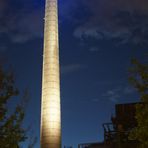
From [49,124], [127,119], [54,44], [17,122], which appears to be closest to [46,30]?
[54,44]

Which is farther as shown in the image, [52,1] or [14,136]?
[52,1]

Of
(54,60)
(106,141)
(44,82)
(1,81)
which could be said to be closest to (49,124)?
(44,82)

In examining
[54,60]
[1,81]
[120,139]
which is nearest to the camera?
[1,81]

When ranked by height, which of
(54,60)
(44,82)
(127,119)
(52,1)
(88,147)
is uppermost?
(52,1)

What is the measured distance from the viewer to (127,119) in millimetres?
41000

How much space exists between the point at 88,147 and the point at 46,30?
50.3 ft

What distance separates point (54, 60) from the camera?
119 feet

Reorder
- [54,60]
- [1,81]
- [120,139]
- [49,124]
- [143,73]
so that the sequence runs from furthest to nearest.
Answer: [120,139], [54,60], [49,124], [143,73], [1,81]

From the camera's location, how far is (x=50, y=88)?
1379 inches

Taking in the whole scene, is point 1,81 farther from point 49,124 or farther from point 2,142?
point 49,124

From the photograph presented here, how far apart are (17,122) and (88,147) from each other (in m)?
23.4

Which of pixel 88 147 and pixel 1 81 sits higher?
pixel 1 81

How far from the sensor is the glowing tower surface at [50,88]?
1321 inches

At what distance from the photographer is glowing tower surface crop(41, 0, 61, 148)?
3356 cm
